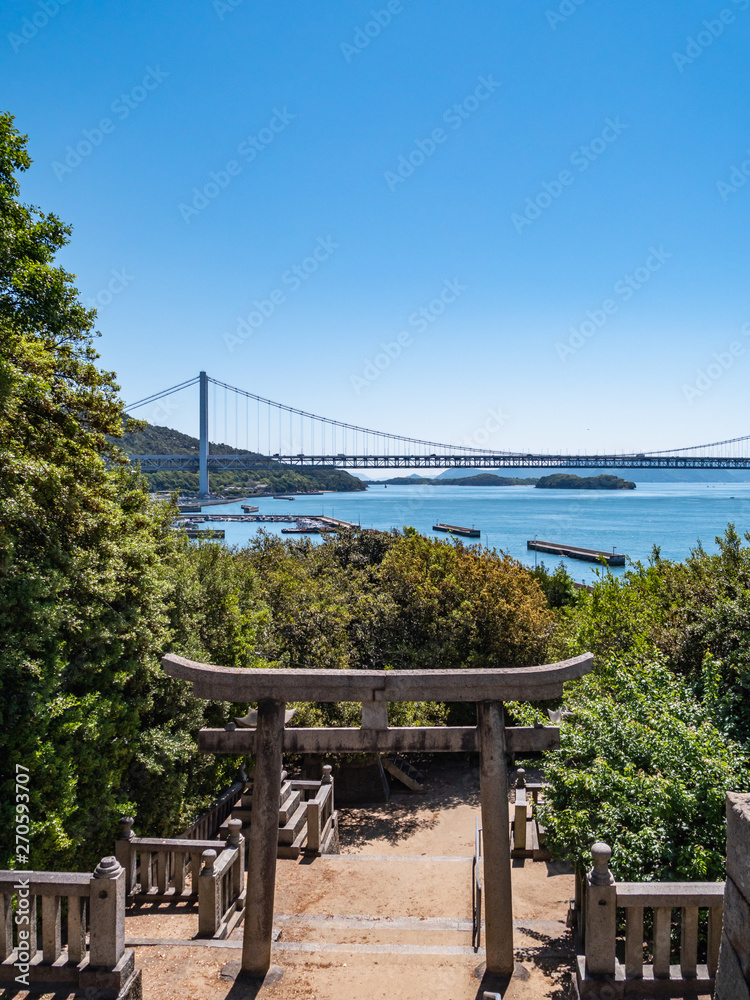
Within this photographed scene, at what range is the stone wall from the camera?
226cm

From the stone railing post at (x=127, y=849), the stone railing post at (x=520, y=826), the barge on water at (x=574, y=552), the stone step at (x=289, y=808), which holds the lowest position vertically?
the stone railing post at (x=520, y=826)

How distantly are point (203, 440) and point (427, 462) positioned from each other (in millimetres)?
26498

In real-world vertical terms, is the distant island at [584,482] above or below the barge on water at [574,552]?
above

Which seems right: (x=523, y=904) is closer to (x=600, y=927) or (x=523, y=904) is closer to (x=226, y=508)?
(x=600, y=927)

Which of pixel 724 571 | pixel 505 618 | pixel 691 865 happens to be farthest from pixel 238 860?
pixel 505 618

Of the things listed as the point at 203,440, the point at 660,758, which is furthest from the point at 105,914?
the point at 203,440

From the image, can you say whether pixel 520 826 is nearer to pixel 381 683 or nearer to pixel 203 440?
pixel 381 683

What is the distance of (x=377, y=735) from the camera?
5.27 metres

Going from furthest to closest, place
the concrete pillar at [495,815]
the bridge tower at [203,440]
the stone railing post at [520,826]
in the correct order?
the bridge tower at [203,440]
the stone railing post at [520,826]
the concrete pillar at [495,815]

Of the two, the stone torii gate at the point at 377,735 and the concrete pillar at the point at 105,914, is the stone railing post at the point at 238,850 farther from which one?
the concrete pillar at the point at 105,914

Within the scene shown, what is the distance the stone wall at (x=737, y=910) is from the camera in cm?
226

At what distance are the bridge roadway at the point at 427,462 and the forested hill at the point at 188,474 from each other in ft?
6.82

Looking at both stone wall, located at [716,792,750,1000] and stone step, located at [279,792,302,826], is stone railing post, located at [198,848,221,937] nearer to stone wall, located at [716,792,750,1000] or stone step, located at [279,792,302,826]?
stone step, located at [279,792,302,826]

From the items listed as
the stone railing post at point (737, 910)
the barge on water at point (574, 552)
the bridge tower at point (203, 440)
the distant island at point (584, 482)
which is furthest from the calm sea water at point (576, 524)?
the stone railing post at point (737, 910)
